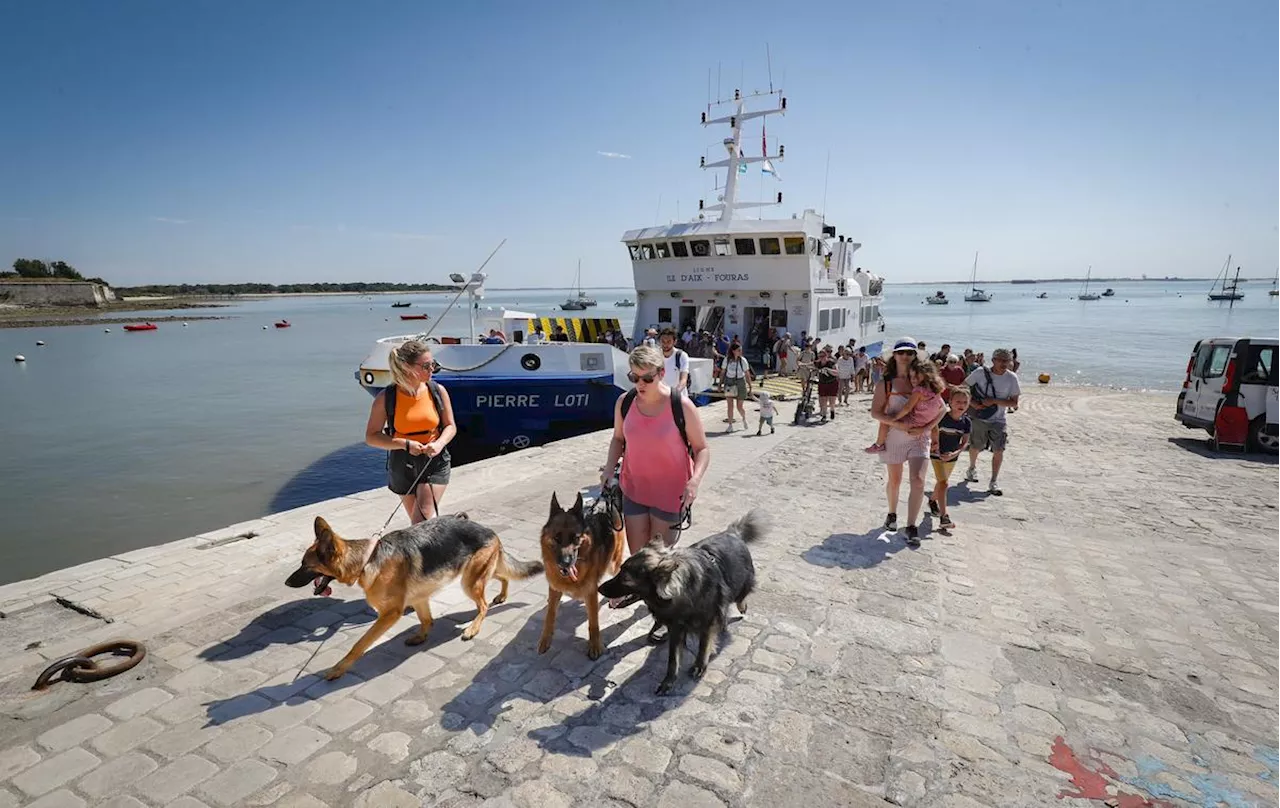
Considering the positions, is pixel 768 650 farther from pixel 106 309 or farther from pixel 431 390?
pixel 106 309

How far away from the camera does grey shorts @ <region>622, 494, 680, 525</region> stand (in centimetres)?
386

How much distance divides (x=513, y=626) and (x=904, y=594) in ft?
10.2

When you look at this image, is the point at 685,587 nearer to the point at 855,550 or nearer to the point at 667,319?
the point at 855,550

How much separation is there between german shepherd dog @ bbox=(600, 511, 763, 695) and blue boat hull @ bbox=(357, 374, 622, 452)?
8459 mm

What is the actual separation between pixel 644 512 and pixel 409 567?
1.57 m

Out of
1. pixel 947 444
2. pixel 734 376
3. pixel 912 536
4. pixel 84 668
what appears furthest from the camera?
pixel 734 376

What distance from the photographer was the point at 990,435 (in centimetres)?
729

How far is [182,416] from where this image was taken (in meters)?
19.6

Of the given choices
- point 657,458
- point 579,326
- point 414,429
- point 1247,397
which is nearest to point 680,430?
point 657,458

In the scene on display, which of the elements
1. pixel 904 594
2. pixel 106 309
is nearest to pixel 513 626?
pixel 904 594

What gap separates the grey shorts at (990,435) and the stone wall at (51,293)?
103823mm

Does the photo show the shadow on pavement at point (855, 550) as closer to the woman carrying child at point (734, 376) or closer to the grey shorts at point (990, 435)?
the grey shorts at point (990, 435)

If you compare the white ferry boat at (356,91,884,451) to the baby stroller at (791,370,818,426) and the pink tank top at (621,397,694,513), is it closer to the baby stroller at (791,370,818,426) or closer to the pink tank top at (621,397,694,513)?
the baby stroller at (791,370,818,426)

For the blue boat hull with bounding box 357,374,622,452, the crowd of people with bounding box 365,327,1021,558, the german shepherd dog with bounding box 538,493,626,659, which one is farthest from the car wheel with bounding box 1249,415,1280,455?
the german shepherd dog with bounding box 538,493,626,659
